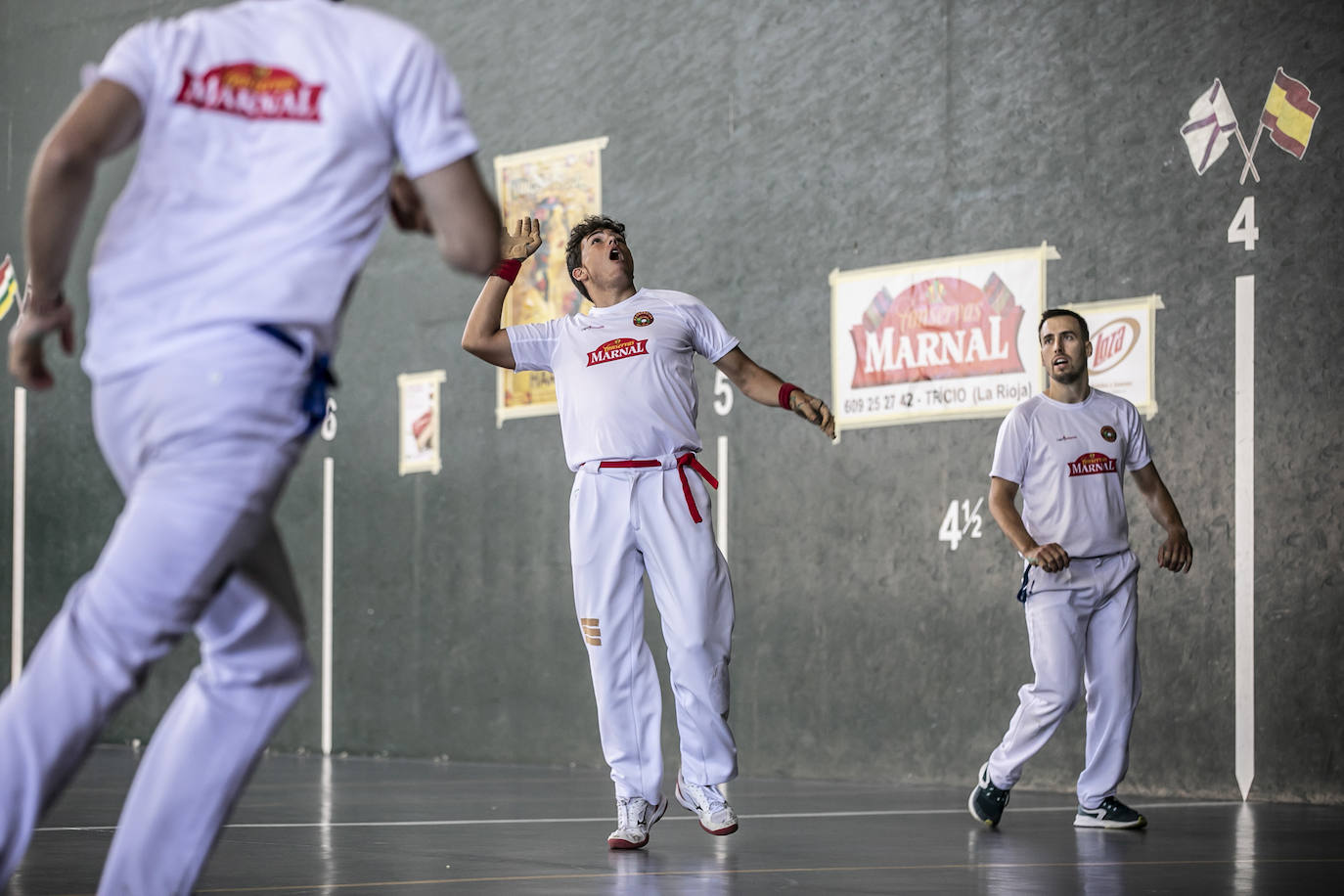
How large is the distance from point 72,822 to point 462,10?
5.33 metres

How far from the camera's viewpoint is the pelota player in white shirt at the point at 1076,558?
5.42 metres

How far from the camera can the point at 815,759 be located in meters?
7.66

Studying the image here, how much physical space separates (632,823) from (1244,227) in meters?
3.42

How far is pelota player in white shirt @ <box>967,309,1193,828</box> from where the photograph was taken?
5.42 m

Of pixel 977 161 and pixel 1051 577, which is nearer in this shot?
pixel 1051 577

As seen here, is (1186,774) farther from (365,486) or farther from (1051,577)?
(365,486)

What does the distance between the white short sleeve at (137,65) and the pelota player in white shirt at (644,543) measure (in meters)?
2.43

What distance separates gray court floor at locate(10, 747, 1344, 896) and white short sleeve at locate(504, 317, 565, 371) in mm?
1366

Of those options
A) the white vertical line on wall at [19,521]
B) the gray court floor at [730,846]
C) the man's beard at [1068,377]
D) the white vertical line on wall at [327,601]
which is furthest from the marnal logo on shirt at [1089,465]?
the white vertical line on wall at [19,521]

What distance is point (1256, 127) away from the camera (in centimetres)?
654

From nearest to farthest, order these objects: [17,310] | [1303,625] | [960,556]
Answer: [1303,625]
[960,556]
[17,310]

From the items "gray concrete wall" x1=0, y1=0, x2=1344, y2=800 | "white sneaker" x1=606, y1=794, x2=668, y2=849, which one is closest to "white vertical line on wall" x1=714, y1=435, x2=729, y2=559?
"gray concrete wall" x1=0, y1=0, x2=1344, y2=800

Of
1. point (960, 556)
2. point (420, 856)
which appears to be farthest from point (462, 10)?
point (420, 856)

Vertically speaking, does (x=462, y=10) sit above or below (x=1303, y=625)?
above
